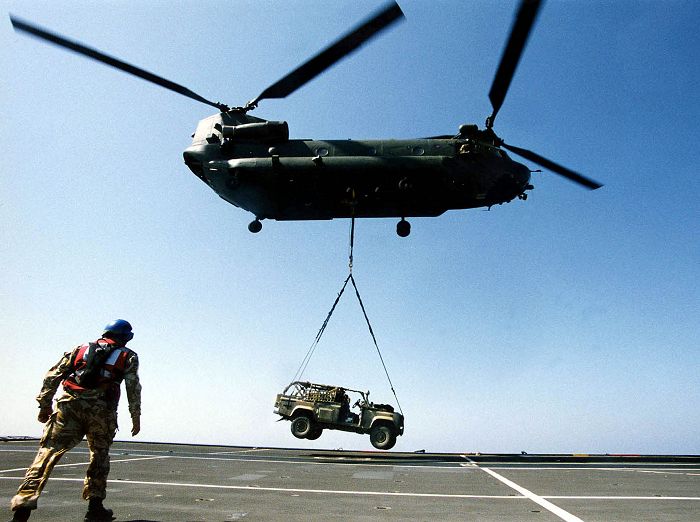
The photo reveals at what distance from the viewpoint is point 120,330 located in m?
5.13

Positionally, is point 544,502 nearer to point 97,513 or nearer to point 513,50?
point 97,513

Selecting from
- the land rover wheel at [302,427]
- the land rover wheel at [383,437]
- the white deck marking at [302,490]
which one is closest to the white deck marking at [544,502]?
the white deck marking at [302,490]

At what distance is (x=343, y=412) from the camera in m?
15.8

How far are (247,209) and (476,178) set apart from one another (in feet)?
20.2

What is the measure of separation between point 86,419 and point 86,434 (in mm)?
178

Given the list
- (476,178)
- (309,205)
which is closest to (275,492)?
(309,205)

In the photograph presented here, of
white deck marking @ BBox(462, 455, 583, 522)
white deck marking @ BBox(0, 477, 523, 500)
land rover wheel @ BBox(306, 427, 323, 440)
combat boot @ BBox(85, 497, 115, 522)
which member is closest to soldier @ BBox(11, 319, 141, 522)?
combat boot @ BBox(85, 497, 115, 522)

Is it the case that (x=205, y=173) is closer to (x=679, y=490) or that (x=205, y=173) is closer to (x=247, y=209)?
(x=247, y=209)

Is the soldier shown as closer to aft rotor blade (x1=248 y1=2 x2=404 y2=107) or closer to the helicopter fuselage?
aft rotor blade (x1=248 y1=2 x2=404 y2=107)

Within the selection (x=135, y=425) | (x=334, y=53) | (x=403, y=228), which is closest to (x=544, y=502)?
(x=135, y=425)

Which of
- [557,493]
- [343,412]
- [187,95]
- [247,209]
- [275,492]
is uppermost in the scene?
[187,95]

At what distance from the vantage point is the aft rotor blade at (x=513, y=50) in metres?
7.42

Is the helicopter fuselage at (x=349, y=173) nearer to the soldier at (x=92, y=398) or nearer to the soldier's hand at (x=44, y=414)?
the soldier at (x=92, y=398)

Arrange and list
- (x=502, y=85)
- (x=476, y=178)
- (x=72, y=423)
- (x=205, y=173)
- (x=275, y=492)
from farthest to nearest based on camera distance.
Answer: (x=205, y=173), (x=476, y=178), (x=502, y=85), (x=275, y=492), (x=72, y=423)
